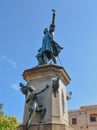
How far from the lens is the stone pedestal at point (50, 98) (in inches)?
247

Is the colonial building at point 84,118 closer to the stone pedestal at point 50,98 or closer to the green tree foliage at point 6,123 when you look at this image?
the green tree foliage at point 6,123

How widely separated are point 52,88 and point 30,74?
1.12m

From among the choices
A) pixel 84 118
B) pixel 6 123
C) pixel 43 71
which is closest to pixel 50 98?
pixel 43 71

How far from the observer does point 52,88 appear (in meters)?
7.03

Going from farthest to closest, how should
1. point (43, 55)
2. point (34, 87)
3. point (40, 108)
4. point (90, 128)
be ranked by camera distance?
point (90, 128)
point (43, 55)
point (34, 87)
point (40, 108)

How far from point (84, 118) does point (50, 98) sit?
3412 centimetres

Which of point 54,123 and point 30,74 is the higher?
point 30,74

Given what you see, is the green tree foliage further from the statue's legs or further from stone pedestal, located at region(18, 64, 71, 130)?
the statue's legs

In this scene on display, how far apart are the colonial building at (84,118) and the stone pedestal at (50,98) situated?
107ft

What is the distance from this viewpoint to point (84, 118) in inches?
1538

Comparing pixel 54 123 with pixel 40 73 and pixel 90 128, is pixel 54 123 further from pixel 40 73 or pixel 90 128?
pixel 90 128

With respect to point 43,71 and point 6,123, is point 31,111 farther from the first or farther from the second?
point 6,123

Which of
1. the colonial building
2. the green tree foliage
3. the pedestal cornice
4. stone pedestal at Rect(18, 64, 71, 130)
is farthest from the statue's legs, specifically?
the colonial building

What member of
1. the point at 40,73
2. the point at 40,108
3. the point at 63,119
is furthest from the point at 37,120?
the point at 40,73
